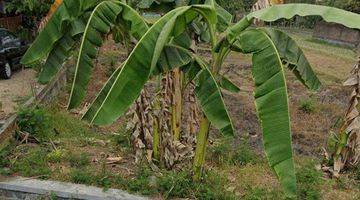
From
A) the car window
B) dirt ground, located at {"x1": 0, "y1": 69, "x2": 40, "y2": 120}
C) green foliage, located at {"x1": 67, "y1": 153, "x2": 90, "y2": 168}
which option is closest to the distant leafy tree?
the car window

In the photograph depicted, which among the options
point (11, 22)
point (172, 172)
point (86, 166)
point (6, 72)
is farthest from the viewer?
point (11, 22)

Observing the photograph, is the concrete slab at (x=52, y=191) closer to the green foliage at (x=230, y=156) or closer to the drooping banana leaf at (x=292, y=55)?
the green foliage at (x=230, y=156)

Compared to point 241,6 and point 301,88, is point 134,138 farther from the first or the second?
point 241,6

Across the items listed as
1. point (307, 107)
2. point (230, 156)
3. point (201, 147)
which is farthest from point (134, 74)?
point (307, 107)

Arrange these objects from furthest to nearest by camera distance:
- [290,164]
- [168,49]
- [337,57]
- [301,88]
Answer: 1. [337,57]
2. [301,88]
3. [168,49]
4. [290,164]

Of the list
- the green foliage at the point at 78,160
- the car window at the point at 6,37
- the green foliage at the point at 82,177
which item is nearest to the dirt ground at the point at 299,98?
the green foliage at the point at 78,160

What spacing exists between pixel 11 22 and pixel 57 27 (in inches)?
602

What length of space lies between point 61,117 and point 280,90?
5.98 meters

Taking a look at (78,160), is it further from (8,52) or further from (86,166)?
(8,52)

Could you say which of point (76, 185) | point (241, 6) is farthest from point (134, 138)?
point (241, 6)

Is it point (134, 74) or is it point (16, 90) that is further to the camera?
point (16, 90)

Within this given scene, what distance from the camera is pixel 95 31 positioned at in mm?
5367

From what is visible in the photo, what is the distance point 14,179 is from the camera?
6.41m

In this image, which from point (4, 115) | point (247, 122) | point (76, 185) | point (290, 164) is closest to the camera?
point (290, 164)
